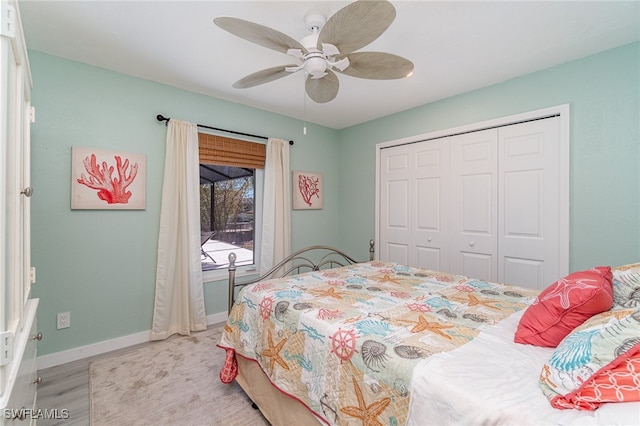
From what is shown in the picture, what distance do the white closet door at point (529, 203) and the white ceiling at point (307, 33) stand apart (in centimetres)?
59

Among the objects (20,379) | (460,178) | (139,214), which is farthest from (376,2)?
(139,214)

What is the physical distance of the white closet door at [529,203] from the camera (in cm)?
257

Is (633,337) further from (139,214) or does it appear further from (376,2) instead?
(139,214)

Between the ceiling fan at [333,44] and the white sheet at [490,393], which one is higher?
the ceiling fan at [333,44]

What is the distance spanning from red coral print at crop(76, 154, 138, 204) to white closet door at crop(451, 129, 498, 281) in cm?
323

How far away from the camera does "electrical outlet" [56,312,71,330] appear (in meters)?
2.42

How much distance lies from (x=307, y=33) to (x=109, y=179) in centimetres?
208

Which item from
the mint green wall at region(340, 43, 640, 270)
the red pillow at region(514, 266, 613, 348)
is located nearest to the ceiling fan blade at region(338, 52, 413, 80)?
the red pillow at region(514, 266, 613, 348)

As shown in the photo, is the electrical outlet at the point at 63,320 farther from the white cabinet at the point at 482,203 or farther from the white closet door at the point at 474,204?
the white closet door at the point at 474,204

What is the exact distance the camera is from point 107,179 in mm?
2602

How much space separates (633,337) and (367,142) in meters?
3.54

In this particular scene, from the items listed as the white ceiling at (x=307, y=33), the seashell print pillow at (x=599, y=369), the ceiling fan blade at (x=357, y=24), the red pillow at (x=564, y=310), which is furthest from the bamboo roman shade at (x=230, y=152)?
the seashell print pillow at (x=599, y=369)

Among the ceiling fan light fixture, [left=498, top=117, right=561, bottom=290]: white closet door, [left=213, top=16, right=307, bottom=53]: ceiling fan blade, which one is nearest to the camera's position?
[left=213, top=16, right=307, bottom=53]: ceiling fan blade

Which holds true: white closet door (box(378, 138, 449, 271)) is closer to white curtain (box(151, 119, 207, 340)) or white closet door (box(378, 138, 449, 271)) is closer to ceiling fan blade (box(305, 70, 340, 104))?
ceiling fan blade (box(305, 70, 340, 104))
